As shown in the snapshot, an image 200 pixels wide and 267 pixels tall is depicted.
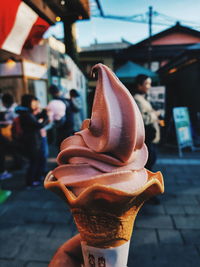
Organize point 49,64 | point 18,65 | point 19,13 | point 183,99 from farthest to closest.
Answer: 1. point 183,99
2. point 49,64
3. point 18,65
4. point 19,13

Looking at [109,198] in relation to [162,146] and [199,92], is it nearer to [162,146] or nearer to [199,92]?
[162,146]

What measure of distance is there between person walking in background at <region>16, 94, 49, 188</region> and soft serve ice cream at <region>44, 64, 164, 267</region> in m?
2.71

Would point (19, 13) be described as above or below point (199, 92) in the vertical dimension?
above

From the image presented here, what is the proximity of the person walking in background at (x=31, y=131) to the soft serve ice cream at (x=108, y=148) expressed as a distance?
2716 mm

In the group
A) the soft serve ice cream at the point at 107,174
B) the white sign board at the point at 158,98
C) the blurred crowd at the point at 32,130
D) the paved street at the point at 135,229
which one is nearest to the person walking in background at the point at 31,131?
the blurred crowd at the point at 32,130

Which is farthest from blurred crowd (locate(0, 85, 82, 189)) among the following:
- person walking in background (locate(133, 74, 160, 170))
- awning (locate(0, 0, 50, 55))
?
person walking in background (locate(133, 74, 160, 170))

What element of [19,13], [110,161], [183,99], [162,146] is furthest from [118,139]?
[183,99]

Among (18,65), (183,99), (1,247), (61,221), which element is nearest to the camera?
(1,247)

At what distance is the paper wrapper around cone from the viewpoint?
0.76 m

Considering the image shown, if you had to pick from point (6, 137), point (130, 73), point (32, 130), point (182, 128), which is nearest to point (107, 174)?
point (32, 130)

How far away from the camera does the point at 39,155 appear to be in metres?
3.93

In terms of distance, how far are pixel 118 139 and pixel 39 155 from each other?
10.7 feet

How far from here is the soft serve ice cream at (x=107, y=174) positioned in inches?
33.0

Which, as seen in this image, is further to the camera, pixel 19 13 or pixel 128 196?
pixel 19 13
